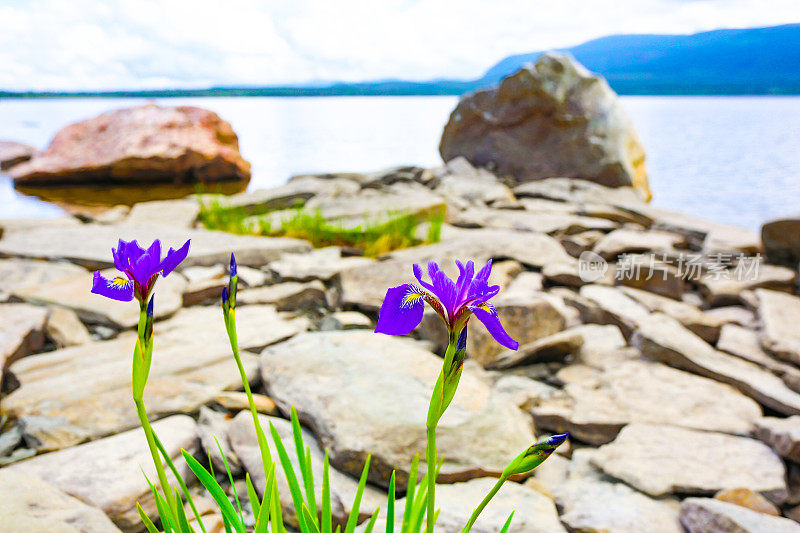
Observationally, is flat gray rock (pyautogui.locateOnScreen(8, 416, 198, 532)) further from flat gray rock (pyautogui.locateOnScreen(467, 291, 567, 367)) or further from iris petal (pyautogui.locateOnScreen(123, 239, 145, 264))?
flat gray rock (pyautogui.locateOnScreen(467, 291, 567, 367))

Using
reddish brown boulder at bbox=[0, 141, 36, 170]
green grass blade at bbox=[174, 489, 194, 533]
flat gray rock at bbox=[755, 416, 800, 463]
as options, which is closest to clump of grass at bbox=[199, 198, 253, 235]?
flat gray rock at bbox=[755, 416, 800, 463]

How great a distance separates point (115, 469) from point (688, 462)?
149 centimetres

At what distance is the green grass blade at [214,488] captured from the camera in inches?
35.4

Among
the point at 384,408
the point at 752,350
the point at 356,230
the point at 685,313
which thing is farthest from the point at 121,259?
the point at 356,230

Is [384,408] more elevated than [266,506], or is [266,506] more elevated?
[266,506]

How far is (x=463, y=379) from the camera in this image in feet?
6.01

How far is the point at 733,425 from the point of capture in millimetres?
1820

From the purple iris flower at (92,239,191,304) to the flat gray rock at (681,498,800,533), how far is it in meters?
1.28

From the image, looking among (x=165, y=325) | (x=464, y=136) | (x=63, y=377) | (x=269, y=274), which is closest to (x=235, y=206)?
(x=269, y=274)

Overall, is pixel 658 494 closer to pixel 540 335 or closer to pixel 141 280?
pixel 540 335

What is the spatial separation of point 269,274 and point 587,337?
156cm

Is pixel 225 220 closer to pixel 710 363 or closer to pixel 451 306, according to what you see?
pixel 710 363

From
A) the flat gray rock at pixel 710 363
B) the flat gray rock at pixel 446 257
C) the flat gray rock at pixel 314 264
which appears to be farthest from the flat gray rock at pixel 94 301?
the flat gray rock at pixel 710 363

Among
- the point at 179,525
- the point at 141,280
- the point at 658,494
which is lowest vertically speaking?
the point at 658,494
